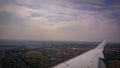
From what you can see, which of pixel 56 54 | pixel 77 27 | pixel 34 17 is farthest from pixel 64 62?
pixel 34 17

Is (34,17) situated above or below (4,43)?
above

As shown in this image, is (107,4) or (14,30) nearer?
(14,30)

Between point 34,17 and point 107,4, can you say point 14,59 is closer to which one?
point 34,17

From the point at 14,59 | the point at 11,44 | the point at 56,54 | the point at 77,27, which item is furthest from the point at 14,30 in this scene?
the point at 77,27

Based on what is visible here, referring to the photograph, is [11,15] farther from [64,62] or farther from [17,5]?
[64,62]

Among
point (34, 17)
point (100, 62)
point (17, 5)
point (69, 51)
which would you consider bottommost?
point (100, 62)

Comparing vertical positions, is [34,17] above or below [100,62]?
above
